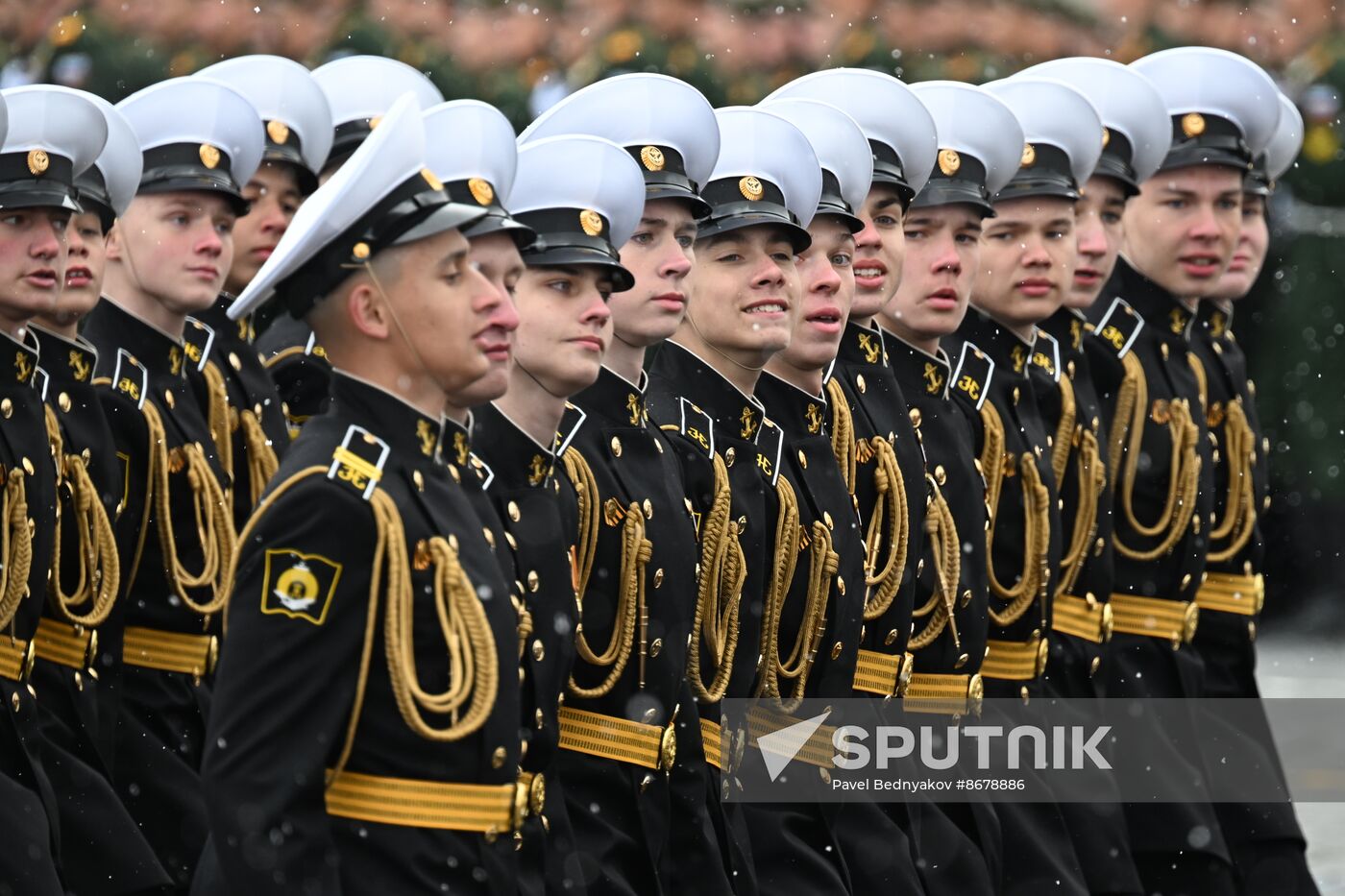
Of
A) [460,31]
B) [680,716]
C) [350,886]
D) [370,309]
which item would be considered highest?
[370,309]

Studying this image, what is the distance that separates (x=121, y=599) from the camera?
24.0 feet

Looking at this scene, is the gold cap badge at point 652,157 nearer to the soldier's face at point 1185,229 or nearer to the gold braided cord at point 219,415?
the gold braided cord at point 219,415

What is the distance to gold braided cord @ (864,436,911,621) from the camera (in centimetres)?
777

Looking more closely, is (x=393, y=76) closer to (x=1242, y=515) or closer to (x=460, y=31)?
(x=1242, y=515)

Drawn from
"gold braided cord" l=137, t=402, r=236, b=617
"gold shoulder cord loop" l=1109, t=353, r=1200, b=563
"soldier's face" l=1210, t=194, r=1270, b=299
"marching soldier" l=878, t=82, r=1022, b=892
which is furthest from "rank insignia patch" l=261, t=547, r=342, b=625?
"soldier's face" l=1210, t=194, r=1270, b=299

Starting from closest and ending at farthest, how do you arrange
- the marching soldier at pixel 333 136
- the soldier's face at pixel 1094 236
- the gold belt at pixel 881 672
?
the gold belt at pixel 881 672 < the marching soldier at pixel 333 136 < the soldier's face at pixel 1094 236

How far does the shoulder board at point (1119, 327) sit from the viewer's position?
9.68m

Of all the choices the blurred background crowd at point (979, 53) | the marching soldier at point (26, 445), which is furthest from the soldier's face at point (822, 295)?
the blurred background crowd at point (979, 53)

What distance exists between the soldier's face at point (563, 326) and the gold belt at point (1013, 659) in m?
2.50

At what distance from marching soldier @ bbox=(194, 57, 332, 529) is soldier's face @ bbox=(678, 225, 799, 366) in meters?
1.32

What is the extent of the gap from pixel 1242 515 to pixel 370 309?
17.0ft

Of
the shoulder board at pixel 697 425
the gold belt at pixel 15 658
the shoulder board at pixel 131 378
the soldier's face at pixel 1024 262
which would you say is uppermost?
the shoulder board at pixel 697 425

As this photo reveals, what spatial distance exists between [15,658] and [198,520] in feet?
3.02

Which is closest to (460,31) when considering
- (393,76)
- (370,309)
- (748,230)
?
(393,76)
